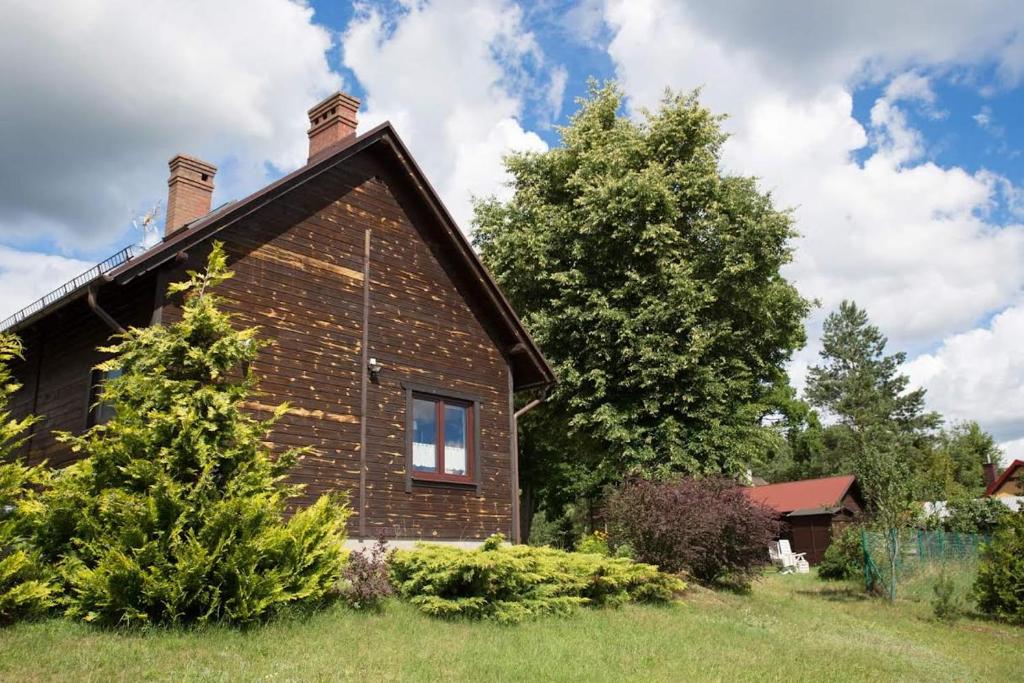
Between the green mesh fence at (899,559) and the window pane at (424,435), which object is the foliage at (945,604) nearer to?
the green mesh fence at (899,559)

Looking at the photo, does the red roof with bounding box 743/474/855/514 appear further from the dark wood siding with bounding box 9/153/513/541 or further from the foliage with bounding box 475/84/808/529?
the dark wood siding with bounding box 9/153/513/541

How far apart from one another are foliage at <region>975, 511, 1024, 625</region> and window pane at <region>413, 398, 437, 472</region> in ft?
44.5

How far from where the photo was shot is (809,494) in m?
41.8

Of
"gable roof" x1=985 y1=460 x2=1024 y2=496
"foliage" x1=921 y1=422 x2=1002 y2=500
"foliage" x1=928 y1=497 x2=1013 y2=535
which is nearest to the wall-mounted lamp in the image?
"foliage" x1=928 y1=497 x2=1013 y2=535

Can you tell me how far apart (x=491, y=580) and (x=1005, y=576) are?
45.7 feet

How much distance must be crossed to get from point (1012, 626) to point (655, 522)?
27.5ft

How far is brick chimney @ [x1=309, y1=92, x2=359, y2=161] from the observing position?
16.8 m

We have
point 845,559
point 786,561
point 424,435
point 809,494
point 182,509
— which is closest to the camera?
point 182,509

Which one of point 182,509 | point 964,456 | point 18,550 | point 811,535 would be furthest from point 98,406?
point 964,456

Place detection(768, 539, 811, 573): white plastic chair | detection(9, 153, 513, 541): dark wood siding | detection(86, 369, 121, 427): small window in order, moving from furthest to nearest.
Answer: detection(768, 539, 811, 573): white plastic chair
detection(9, 153, 513, 541): dark wood siding
detection(86, 369, 121, 427): small window

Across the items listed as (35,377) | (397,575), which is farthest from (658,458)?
(35,377)

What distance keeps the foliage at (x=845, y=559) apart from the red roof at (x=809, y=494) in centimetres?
1134

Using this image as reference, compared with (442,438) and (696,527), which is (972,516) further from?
(442,438)

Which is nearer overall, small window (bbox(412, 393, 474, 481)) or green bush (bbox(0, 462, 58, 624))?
green bush (bbox(0, 462, 58, 624))
